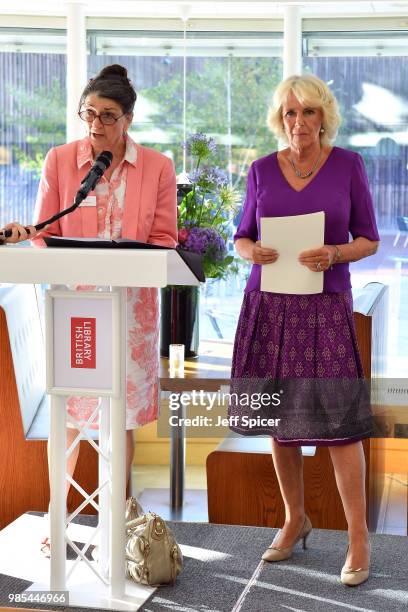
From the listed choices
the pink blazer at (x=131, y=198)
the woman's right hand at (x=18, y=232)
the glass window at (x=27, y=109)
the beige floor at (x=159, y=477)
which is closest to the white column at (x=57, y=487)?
the woman's right hand at (x=18, y=232)

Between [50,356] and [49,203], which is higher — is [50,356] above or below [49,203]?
below

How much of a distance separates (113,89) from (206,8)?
123 inches

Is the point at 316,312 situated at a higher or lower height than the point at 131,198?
lower

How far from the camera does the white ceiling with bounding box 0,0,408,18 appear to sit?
5504 mm

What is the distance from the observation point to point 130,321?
287cm

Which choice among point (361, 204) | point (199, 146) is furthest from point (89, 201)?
point (199, 146)

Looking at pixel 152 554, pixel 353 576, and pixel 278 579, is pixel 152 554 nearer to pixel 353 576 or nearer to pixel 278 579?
pixel 278 579

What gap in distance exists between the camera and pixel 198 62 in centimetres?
612

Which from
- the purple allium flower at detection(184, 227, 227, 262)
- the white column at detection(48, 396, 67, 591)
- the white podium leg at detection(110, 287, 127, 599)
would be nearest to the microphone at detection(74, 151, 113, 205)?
the white podium leg at detection(110, 287, 127, 599)

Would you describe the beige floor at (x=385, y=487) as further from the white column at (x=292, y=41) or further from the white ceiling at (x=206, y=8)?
the white ceiling at (x=206, y=8)

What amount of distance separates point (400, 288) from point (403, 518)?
7.16 ft

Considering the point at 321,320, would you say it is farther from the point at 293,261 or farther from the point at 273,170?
the point at 273,170

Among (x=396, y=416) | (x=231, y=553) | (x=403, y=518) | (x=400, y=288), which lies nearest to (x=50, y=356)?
(x=231, y=553)

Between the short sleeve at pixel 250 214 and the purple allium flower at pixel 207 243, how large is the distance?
0.73 metres
